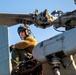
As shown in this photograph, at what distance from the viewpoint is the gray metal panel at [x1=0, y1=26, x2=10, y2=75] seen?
731cm

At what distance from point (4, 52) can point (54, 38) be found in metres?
1.14

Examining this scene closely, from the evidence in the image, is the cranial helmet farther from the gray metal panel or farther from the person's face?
the gray metal panel

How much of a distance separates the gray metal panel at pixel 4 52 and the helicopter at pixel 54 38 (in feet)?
0.93

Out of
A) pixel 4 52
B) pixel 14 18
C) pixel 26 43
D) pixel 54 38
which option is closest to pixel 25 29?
pixel 26 43

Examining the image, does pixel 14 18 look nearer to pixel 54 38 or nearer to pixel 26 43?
pixel 26 43

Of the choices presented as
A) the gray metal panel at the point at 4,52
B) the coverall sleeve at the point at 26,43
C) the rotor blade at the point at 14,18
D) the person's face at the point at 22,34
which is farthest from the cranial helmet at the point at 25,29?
the gray metal panel at the point at 4,52

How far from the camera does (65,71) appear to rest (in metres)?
7.05

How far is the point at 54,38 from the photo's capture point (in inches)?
273

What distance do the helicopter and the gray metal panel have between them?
284 millimetres

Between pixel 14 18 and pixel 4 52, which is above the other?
pixel 14 18

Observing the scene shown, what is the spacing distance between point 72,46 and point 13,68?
1595mm

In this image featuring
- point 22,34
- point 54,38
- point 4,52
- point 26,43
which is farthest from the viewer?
point 22,34

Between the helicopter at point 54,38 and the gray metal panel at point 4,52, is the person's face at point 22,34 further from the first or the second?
the gray metal panel at point 4,52

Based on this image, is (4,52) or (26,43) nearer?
(4,52)
